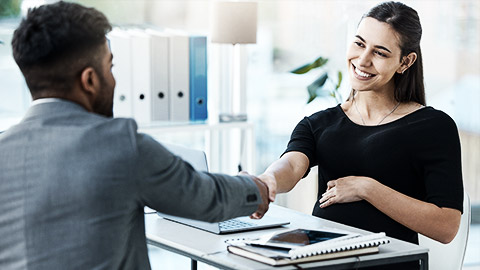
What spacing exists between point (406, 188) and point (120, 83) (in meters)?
1.40

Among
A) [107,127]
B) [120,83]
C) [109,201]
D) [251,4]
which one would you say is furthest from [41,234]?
[251,4]

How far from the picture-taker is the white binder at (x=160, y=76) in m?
3.29

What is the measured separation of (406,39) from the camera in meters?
2.53

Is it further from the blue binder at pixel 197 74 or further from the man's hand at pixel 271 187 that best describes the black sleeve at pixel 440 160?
the blue binder at pixel 197 74

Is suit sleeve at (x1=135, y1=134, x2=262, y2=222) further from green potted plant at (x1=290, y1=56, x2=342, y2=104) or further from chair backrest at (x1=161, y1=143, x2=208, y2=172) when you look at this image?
green potted plant at (x1=290, y1=56, x2=342, y2=104)

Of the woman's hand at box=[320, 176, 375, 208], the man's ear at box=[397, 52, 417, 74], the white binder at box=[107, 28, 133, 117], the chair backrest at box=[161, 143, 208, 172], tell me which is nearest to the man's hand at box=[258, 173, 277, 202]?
the chair backrest at box=[161, 143, 208, 172]

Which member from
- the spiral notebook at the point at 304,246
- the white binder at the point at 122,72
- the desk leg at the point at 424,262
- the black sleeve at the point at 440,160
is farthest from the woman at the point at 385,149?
the white binder at the point at 122,72

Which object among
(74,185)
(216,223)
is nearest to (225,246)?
(216,223)

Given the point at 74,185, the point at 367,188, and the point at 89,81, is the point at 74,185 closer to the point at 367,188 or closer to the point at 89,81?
the point at 89,81

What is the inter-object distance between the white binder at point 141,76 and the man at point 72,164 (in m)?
1.64

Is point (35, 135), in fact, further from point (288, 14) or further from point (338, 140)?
point (288, 14)

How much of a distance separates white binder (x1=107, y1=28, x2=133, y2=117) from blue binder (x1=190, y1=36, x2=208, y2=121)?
29cm

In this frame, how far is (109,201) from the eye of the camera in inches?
60.3

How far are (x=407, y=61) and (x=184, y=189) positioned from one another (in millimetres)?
1239
